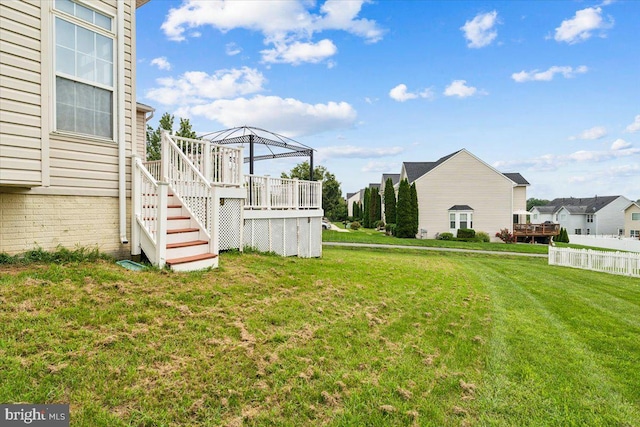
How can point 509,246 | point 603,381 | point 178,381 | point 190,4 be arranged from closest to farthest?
point 178,381 < point 603,381 < point 190,4 < point 509,246

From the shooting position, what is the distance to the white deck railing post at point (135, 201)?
18.0ft

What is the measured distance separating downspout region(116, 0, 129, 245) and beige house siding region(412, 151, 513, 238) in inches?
944

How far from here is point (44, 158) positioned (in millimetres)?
4461

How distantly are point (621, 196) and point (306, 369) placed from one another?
58.5 metres

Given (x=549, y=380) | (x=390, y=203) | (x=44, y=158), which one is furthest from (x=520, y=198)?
(x=44, y=158)

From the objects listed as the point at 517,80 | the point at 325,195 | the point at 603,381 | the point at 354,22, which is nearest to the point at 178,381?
the point at 603,381

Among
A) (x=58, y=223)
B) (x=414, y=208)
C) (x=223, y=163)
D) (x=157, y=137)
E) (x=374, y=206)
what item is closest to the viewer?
(x=58, y=223)

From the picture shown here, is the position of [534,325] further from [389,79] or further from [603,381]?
[389,79]

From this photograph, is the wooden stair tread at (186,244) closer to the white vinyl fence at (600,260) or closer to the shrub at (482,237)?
the white vinyl fence at (600,260)

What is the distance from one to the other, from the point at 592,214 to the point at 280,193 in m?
53.8

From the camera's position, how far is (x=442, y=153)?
3153 cm

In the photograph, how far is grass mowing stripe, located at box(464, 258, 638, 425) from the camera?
2543 millimetres

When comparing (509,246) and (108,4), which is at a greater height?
(108,4)

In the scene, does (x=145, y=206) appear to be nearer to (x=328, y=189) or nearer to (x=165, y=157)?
(x=165, y=157)
